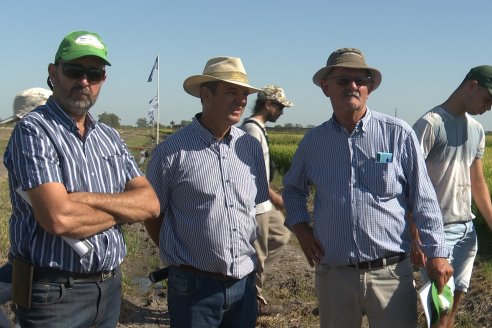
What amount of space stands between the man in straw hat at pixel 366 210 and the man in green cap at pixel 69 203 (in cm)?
98

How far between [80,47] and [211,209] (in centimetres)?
100

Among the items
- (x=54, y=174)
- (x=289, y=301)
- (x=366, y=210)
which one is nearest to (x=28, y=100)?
(x=54, y=174)

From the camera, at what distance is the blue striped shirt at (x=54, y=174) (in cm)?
245

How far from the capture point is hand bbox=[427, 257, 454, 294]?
9.77 feet

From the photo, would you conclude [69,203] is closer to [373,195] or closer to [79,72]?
[79,72]

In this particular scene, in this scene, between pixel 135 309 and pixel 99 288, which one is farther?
pixel 135 309

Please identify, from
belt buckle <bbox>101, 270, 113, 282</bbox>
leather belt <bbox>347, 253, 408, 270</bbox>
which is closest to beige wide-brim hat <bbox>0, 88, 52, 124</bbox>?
belt buckle <bbox>101, 270, 113, 282</bbox>

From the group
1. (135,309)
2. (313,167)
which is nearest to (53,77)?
(313,167)

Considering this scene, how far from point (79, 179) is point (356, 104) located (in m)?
1.42

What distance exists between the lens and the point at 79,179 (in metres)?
2.58

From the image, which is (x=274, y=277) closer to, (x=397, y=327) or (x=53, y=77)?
→ (x=397, y=327)

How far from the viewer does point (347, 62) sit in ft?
10.2

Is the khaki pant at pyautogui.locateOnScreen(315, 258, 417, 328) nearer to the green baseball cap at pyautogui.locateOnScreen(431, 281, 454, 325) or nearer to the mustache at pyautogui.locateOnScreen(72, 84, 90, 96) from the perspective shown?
the green baseball cap at pyautogui.locateOnScreen(431, 281, 454, 325)

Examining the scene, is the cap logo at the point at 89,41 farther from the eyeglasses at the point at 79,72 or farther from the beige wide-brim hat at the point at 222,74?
the beige wide-brim hat at the point at 222,74
